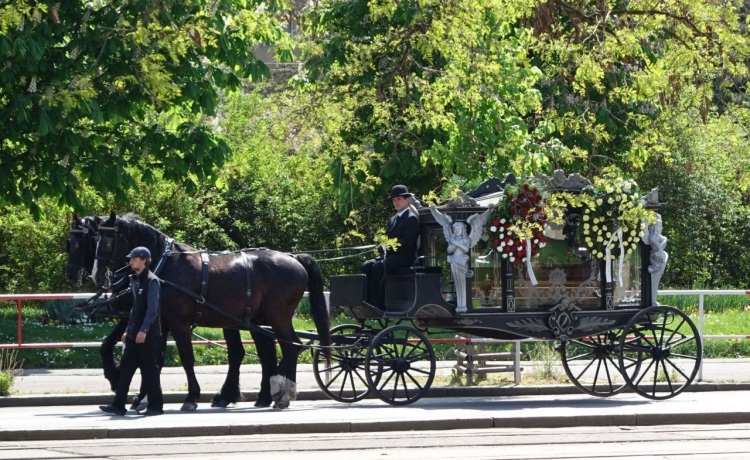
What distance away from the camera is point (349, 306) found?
49.7ft

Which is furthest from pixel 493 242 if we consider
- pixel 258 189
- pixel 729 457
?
Result: pixel 258 189

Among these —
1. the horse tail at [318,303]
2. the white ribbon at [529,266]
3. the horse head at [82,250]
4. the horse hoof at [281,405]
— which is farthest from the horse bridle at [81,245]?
the white ribbon at [529,266]

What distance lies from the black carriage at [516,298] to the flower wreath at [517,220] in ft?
0.26

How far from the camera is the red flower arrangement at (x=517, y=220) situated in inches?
574

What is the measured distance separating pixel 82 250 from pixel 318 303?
277 cm

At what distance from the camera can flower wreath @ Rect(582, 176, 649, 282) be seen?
15008 millimetres

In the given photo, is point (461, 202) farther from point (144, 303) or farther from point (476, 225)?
point (144, 303)

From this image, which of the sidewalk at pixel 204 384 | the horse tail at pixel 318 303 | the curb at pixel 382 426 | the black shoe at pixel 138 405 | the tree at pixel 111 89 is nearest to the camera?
the curb at pixel 382 426

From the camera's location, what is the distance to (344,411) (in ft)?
46.7

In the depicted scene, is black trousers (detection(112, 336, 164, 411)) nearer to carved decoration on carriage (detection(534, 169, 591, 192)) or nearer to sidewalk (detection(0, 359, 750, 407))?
sidewalk (detection(0, 359, 750, 407))

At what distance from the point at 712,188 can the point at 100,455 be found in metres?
24.3

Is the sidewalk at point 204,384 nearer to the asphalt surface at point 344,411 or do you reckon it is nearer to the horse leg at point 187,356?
the asphalt surface at point 344,411

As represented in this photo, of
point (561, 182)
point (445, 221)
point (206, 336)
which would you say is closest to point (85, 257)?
point (445, 221)

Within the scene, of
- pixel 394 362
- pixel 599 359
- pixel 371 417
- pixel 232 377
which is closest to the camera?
pixel 371 417
